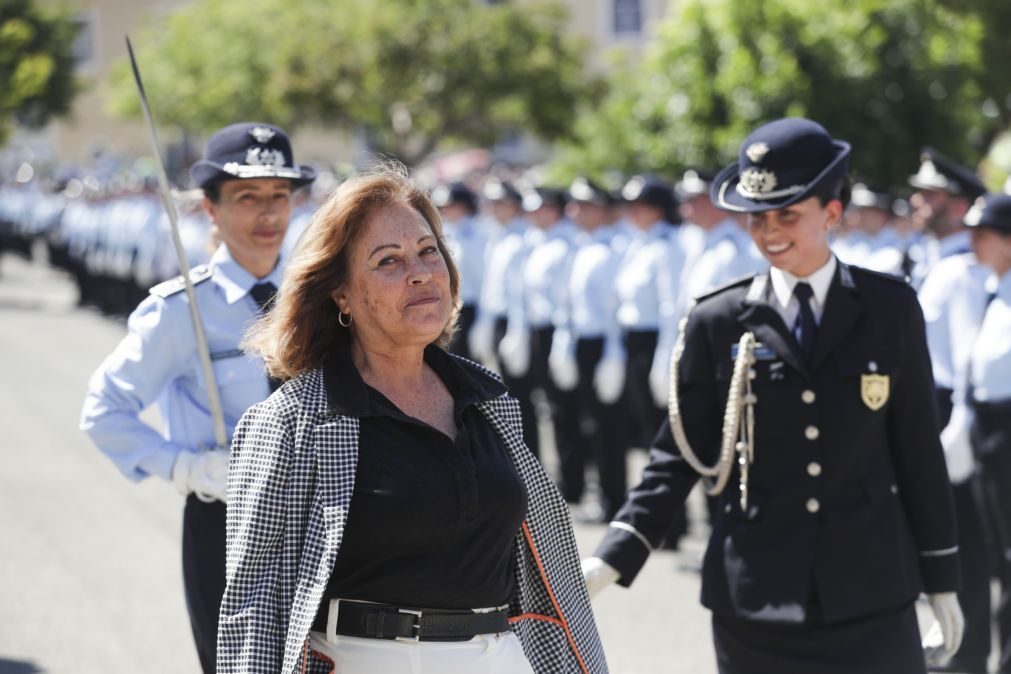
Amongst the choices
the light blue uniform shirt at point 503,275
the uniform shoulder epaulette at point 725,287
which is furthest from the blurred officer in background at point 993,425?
the light blue uniform shirt at point 503,275

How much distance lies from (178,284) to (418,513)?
1.72 meters

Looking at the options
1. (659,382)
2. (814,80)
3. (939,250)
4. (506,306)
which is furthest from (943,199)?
(814,80)

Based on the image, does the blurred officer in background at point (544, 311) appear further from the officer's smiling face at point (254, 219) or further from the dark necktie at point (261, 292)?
the dark necktie at point (261, 292)

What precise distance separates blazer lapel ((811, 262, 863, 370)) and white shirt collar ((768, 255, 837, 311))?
3cm

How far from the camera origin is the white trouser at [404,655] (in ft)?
10.7

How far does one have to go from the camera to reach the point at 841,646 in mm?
4160

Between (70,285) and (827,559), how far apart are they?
29.4m

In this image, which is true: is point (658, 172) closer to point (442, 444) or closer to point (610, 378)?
point (610, 378)

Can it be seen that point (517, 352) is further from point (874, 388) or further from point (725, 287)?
point (874, 388)

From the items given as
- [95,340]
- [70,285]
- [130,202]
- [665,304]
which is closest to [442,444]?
[665,304]

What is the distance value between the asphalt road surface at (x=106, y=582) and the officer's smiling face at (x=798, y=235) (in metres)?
1.89

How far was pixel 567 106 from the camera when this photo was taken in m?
23.7

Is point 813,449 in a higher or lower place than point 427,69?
lower

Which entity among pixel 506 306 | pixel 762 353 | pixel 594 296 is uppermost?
pixel 762 353
